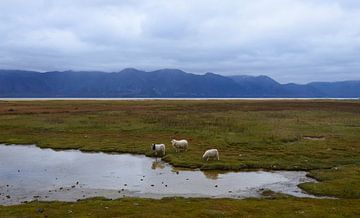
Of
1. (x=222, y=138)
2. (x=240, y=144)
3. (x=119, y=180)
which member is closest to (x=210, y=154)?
(x=119, y=180)

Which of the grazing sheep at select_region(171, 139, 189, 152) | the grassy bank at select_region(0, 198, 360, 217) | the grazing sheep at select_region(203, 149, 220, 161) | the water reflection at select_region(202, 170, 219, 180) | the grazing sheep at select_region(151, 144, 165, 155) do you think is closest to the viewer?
the grassy bank at select_region(0, 198, 360, 217)

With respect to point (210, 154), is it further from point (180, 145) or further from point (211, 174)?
point (180, 145)

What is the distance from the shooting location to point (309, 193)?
29.6 metres

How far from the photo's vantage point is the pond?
94.9ft

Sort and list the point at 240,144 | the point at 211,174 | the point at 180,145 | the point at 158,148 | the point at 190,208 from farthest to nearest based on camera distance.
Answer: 1. the point at 240,144
2. the point at 180,145
3. the point at 158,148
4. the point at 211,174
5. the point at 190,208

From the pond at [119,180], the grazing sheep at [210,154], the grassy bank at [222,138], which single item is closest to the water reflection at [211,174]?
the pond at [119,180]

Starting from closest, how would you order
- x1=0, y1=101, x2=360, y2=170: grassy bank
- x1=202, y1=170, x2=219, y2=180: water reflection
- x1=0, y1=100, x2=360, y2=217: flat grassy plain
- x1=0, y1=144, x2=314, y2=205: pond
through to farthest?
x1=0, y1=100, x2=360, y2=217: flat grassy plain, x1=0, y1=144, x2=314, y2=205: pond, x1=202, y1=170, x2=219, y2=180: water reflection, x1=0, y1=101, x2=360, y2=170: grassy bank

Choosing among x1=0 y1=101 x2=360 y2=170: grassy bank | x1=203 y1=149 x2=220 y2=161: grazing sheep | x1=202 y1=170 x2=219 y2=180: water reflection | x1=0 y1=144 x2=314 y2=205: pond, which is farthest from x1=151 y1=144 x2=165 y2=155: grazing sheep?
x1=202 y1=170 x2=219 y2=180: water reflection

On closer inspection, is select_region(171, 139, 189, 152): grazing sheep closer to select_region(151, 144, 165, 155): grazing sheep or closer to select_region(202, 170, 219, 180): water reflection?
select_region(151, 144, 165, 155): grazing sheep

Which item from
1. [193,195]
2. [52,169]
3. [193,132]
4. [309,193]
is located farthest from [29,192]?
[193,132]

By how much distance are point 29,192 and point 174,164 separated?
576 inches

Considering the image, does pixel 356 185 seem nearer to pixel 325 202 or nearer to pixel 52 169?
pixel 325 202

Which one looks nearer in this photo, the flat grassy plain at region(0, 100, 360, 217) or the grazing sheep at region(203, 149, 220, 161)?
the flat grassy plain at region(0, 100, 360, 217)

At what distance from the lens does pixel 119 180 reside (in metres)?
33.4
